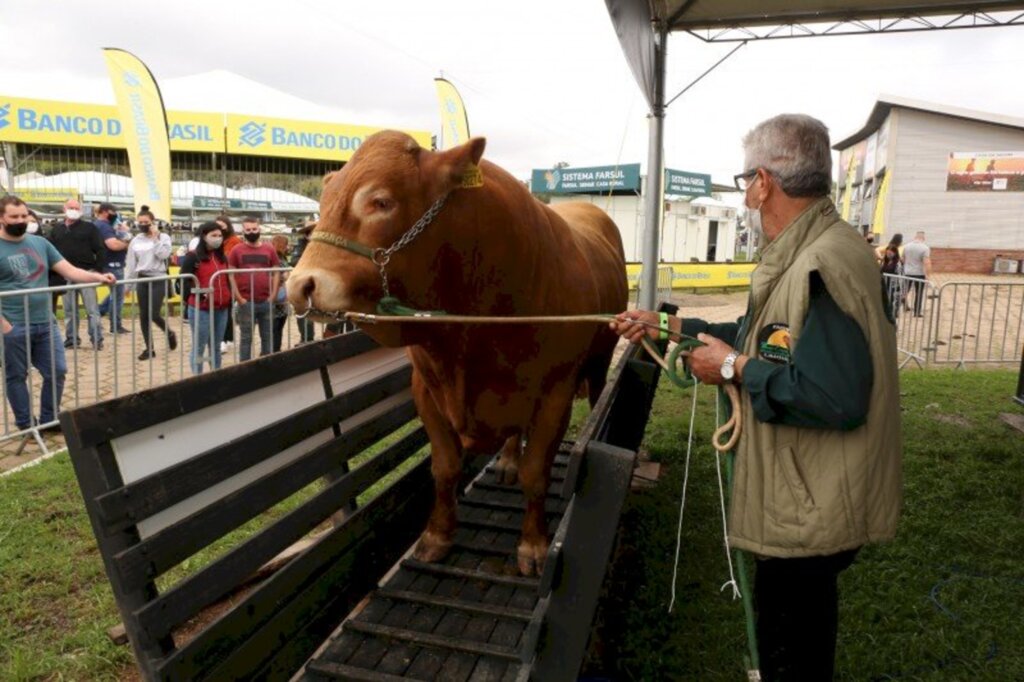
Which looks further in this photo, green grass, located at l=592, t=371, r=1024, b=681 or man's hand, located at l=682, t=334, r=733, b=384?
green grass, located at l=592, t=371, r=1024, b=681

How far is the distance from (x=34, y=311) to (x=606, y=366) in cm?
445

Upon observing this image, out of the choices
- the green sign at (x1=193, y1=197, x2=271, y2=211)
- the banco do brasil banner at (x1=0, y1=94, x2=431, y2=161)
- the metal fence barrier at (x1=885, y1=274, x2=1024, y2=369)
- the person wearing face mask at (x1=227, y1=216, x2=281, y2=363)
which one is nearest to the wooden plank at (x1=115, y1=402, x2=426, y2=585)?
the person wearing face mask at (x1=227, y1=216, x2=281, y2=363)

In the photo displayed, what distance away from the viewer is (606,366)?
438cm

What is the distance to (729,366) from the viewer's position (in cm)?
195

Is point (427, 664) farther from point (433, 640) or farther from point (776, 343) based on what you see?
point (776, 343)

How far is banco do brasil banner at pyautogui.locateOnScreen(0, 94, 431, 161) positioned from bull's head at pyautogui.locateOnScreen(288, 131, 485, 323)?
19.5m

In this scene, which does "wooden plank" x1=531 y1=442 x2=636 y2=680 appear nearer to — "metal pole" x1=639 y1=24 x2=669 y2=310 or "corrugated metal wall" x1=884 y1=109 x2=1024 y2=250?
"metal pole" x1=639 y1=24 x2=669 y2=310

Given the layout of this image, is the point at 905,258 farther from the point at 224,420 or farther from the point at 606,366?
the point at 224,420

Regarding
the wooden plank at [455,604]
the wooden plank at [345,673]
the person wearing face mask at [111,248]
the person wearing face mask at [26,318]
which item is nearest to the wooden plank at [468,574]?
the wooden plank at [455,604]

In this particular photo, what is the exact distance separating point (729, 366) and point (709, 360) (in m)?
0.06

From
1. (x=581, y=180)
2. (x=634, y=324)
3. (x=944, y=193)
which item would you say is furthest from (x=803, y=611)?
(x=944, y=193)

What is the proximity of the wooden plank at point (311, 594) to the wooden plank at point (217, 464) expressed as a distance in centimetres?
36

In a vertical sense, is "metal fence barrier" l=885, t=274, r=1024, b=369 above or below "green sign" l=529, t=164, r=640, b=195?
below

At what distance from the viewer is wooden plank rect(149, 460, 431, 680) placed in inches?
76.3
